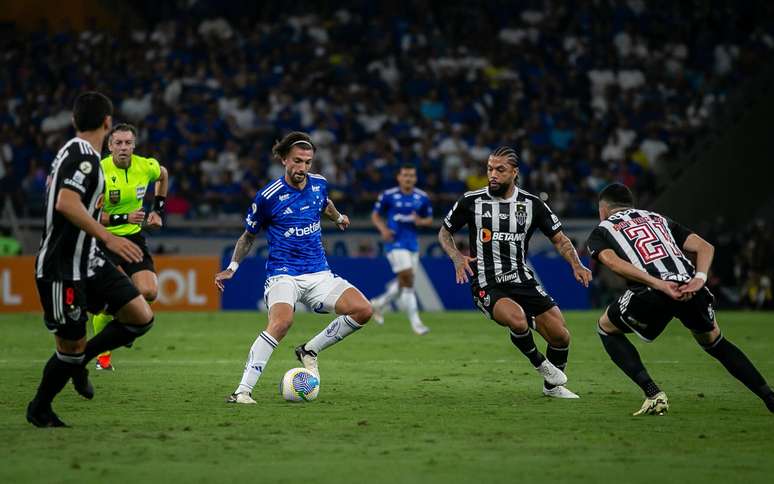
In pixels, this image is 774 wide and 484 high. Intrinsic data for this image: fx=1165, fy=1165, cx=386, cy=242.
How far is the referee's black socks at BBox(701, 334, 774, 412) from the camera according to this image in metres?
9.26

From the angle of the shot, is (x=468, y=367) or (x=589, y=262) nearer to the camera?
(x=468, y=367)

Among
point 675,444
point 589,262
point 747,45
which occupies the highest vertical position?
point 747,45

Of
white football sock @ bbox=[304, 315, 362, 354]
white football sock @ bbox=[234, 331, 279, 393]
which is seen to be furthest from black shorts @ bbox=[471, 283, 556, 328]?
white football sock @ bbox=[234, 331, 279, 393]

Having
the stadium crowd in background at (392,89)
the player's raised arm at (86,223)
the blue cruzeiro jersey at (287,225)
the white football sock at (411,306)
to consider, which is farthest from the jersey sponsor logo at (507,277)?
the stadium crowd in background at (392,89)

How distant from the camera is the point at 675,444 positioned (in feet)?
26.0

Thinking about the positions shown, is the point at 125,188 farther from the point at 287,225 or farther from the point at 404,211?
the point at 404,211

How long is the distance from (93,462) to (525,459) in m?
A: 2.67

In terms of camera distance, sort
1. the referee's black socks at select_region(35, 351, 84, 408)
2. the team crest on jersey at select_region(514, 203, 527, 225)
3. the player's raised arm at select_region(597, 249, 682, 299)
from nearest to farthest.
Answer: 1. the referee's black socks at select_region(35, 351, 84, 408)
2. the player's raised arm at select_region(597, 249, 682, 299)
3. the team crest on jersey at select_region(514, 203, 527, 225)

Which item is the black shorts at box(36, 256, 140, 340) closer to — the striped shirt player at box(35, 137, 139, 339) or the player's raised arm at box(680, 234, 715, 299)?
the striped shirt player at box(35, 137, 139, 339)

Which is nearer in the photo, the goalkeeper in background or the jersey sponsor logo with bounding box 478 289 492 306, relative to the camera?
the jersey sponsor logo with bounding box 478 289 492 306

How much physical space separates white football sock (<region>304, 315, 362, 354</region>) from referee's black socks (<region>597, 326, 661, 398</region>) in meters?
2.38

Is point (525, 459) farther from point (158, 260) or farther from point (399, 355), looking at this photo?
point (158, 260)

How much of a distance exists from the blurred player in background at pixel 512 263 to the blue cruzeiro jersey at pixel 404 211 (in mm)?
9279

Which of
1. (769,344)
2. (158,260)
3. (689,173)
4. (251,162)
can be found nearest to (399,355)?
(769,344)
